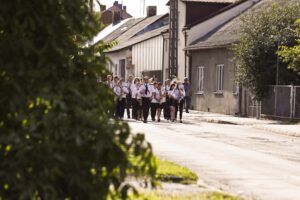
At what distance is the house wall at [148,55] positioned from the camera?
57938 millimetres

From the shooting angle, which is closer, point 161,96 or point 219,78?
point 161,96

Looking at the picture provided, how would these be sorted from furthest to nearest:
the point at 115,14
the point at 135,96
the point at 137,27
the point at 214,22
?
the point at 115,14 → the point at 137,27 → the point at 214,22 → the point at 135,96

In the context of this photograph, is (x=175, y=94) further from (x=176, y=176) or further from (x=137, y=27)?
(x=137, y=27)

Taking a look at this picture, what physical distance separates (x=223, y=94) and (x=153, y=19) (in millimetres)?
35217

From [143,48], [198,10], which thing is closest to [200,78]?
[198,10]

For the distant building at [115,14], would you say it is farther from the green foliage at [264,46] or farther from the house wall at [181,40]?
the green foliage at [264,46]

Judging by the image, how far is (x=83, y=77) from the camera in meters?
5.02

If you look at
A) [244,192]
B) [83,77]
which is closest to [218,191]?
[244,192]

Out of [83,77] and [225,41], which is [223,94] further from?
[83,77]

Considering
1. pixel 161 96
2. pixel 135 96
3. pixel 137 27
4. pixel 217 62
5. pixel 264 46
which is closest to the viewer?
pixel 135 96

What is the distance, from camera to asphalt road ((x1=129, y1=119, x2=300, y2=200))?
11.6 m

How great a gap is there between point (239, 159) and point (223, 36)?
27.4 metres

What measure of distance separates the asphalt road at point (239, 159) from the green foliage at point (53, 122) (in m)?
6.07

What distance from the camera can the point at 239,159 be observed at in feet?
Result: 52.0
